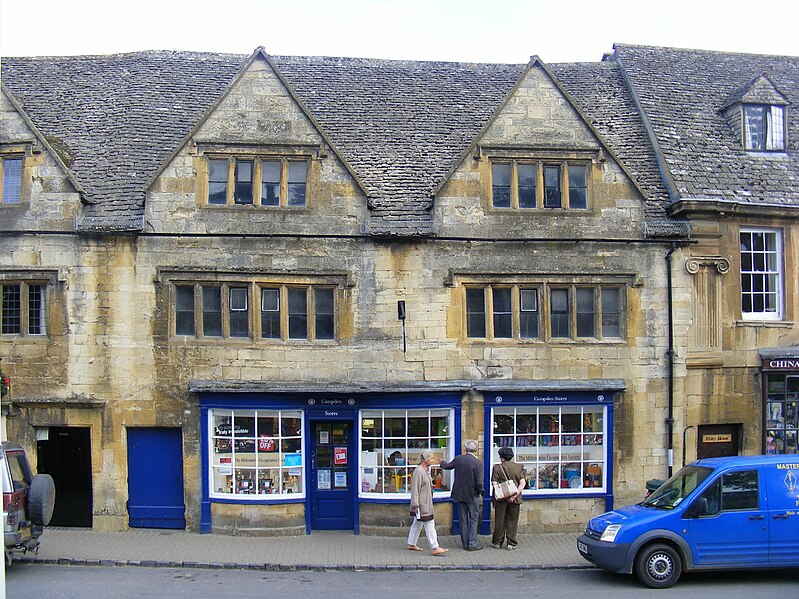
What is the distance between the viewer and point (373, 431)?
17109mm

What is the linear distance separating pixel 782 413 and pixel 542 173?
8.01 m

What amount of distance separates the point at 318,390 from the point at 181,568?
437 cm

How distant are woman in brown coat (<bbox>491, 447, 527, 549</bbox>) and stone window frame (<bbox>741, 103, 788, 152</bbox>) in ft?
35.4

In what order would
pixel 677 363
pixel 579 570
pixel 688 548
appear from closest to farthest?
1. pixel 688 548
2. pixel 579 570
3. pixel 677 363

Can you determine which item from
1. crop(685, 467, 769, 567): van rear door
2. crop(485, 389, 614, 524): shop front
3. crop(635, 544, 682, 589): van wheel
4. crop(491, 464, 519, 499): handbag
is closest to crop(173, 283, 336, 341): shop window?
crop(485, 389, 614, 524): shop front

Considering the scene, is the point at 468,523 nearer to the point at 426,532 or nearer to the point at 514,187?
the point at 426,532

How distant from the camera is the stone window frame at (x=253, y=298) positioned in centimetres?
1709

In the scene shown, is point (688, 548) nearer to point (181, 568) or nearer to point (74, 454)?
point (181, 568)

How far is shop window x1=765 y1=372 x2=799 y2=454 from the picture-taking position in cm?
1858

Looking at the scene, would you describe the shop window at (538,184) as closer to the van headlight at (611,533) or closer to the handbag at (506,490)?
the handbag at (506,490)

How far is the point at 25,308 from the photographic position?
1708cm

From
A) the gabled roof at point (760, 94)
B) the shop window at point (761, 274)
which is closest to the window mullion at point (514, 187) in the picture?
the shop window at point (761, 274)

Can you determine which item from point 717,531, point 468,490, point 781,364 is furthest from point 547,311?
point 717,531

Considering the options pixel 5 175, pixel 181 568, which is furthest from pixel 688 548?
pixel 5 175
